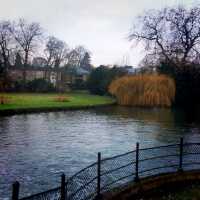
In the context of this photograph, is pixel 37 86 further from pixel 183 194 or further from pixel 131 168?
pixel 183 194

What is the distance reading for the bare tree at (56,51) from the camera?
91131 mm

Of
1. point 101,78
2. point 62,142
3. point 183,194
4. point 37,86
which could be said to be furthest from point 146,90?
point 183,194

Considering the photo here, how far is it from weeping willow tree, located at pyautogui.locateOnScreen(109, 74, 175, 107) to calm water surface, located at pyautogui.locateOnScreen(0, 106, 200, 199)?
579 inches

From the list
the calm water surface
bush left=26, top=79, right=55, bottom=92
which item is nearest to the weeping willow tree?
the calm water surface

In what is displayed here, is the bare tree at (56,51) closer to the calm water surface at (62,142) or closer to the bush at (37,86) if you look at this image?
the bush at (37,86)

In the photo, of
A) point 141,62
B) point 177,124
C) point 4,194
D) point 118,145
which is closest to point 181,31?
point 141,62

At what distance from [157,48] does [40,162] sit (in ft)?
128

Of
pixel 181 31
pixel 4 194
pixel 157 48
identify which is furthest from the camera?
pixel 157 48

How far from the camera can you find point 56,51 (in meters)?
92.8

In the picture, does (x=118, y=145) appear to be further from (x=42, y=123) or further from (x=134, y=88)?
(x=134, y=88)

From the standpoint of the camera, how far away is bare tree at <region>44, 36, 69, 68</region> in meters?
91.1

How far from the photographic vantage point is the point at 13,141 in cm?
2125

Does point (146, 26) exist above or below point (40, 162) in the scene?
above

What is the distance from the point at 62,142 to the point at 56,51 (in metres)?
73.7
